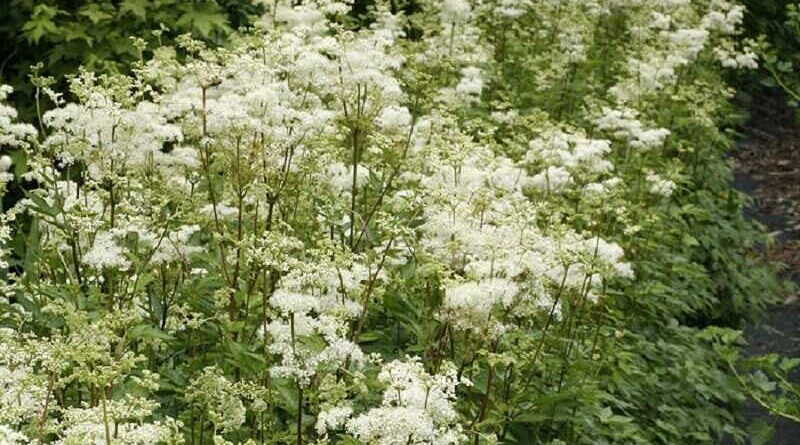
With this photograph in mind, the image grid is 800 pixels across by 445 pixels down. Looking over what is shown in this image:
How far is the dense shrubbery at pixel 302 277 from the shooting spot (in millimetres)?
3002

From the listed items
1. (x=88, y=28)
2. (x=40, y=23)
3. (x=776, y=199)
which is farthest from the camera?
(x=776, y=199)

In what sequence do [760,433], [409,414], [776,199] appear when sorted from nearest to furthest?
[409,414], [760,433], [776,199]

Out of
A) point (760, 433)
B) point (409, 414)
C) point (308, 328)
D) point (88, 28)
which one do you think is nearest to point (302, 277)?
point (308, 328)

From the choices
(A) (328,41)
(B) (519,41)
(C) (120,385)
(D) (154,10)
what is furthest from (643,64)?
(C) (120,385)

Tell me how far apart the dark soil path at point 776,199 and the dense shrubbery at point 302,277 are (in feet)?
6.06

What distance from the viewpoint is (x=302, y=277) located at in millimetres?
3225

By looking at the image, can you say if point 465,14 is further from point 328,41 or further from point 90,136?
point 90,136

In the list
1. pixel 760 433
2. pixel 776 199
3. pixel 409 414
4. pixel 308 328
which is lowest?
pixel 776 199

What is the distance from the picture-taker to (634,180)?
7.07 metres

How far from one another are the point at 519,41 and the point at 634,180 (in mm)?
2262

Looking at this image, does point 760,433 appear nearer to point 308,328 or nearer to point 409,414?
point 308,328

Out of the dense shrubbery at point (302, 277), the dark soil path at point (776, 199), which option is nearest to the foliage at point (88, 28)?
the dense shrubbery at point (302, 277)

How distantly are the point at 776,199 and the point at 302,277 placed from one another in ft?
28.9

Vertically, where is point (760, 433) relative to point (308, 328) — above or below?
below
